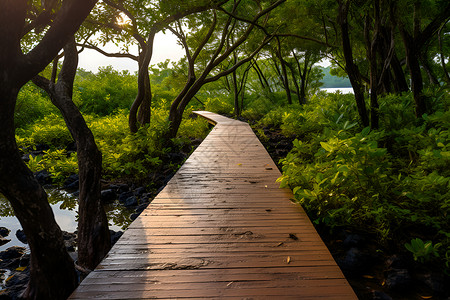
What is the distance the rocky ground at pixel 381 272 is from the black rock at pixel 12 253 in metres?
4.34

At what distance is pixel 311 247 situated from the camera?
7.59 ft

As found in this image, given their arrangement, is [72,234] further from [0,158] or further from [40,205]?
[0,158]

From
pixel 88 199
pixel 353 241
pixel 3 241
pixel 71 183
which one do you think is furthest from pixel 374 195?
pixel 71 183

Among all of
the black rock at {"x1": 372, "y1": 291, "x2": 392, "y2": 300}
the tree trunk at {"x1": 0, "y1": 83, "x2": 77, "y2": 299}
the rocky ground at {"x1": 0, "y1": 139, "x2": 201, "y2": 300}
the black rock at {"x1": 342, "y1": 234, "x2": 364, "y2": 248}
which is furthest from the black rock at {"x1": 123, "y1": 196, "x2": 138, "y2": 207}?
the black rock at {"x1": 372, "y1": 291, "x2": 392, "y2": 300}

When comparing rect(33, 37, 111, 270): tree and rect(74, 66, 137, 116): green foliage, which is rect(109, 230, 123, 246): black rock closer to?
rect(33, 37, 111, 270): tree

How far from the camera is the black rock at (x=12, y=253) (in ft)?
13.1

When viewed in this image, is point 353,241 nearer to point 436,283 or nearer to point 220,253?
point 436,283

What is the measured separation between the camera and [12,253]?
4062 mm

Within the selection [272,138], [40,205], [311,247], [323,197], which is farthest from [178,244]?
[272,138]

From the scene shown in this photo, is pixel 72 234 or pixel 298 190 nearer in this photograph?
pixel 298 190

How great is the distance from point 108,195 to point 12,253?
2314 millimetres

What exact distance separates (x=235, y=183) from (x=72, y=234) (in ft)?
10.3

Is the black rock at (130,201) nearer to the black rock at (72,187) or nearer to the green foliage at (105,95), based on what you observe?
the black rock at (72,187)

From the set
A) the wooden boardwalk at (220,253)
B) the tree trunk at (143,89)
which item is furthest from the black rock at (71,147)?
the wooden boardwalk at (220,253)
